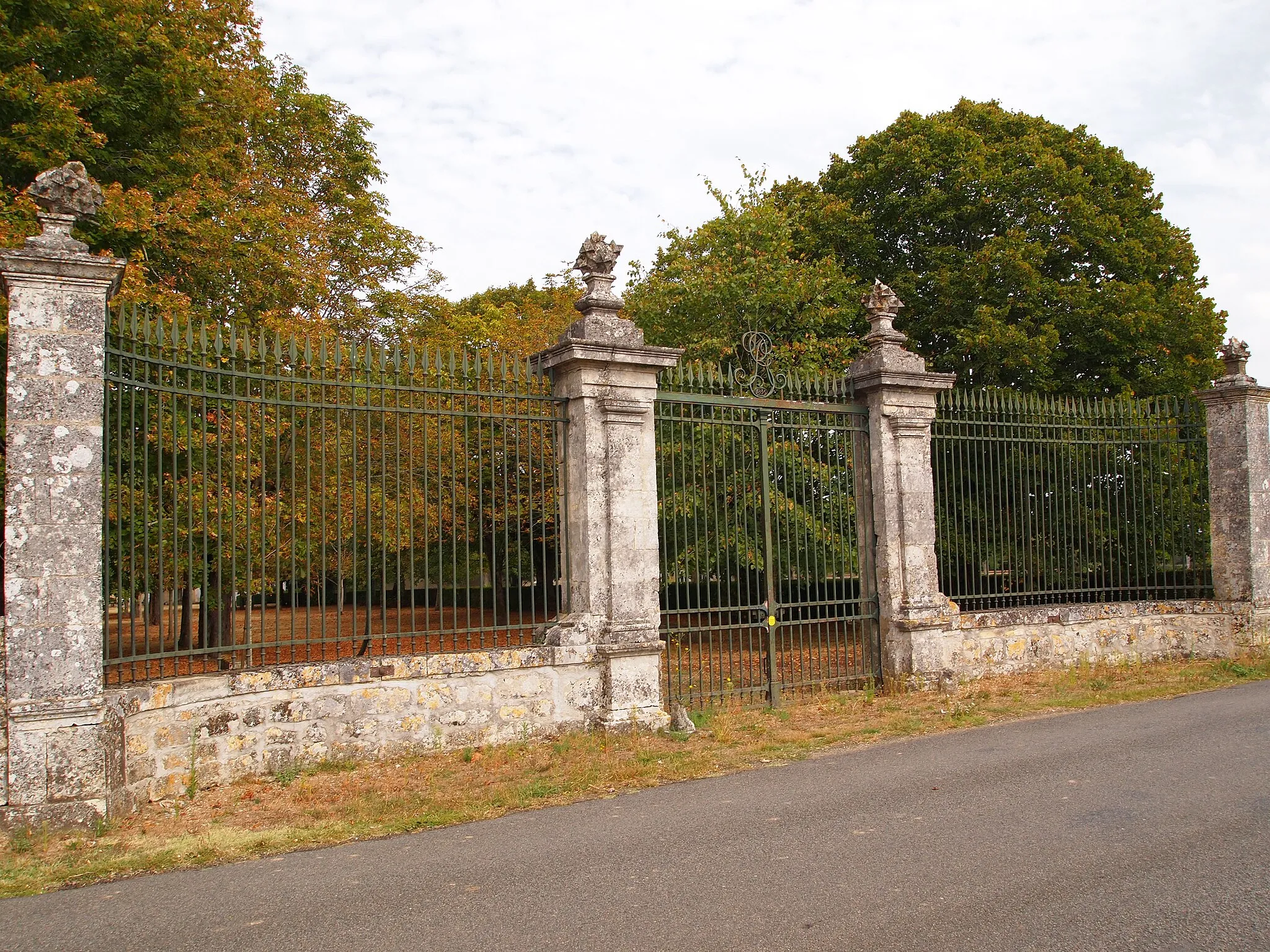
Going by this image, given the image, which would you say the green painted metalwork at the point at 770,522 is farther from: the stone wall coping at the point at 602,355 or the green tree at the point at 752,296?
the green tree at the point at 752,296

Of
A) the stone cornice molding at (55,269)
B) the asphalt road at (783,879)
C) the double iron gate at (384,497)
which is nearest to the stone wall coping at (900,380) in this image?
the double iron gate at (384,497)

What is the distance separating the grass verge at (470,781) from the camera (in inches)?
194

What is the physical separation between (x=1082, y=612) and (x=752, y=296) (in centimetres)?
633

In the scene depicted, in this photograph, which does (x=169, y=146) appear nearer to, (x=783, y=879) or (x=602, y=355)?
(x=602, y=355)

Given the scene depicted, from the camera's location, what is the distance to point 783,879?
4.34m

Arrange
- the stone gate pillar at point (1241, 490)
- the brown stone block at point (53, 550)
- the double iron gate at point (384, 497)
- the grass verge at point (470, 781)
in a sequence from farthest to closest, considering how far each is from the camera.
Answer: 1. the stone gate pillar at point (1241, 490)
2. the double iron gate at point (384, 497)
3. the brown stone block at point (53, 550)
4. the grass verge at point (470, 781)

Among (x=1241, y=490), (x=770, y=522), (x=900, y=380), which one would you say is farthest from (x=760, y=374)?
(x=1241, y=490)

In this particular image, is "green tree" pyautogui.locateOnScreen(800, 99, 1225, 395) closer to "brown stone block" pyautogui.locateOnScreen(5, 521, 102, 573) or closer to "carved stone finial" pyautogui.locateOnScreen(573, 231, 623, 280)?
"carved stone finial" pyautogui.locateOnScreen(573, 231, 623, 280)

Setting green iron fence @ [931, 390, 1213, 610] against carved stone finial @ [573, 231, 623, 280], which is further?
green iron fence @ [931, 390, 1213, 610]

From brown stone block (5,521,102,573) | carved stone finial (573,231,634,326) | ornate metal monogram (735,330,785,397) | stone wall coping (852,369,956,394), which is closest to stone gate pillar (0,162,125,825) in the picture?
brown stone block (5,521,102,573)

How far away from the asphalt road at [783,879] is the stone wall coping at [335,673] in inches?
56.5

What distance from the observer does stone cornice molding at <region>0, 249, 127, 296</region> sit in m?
5.38

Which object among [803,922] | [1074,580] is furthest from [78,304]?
[1074,580]

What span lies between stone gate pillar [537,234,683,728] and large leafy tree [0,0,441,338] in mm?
5080
